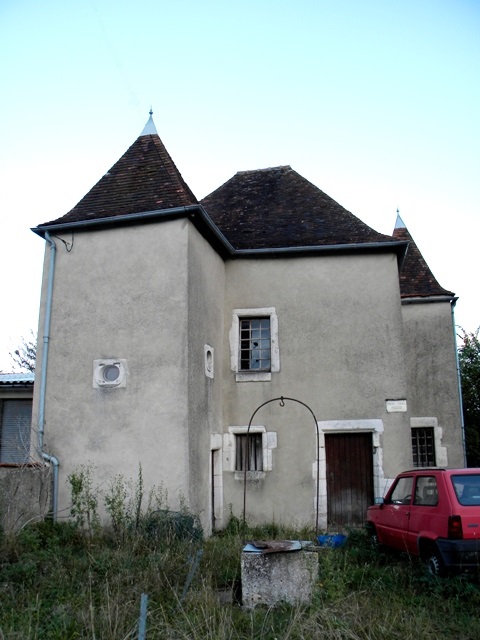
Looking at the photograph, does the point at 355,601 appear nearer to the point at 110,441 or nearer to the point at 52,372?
the point at 110,441

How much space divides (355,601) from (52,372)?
693 cm

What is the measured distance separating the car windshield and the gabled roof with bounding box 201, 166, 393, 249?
632 centimetres

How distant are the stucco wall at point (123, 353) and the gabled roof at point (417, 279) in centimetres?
697

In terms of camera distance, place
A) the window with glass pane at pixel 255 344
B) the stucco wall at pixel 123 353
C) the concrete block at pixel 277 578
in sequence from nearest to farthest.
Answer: the concrete block at pixel 277 578
the stucco wall at pixel 123 353
the window with glass pane at pixel 255 344

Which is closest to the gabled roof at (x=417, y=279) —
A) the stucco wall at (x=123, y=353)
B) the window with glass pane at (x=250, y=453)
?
the window with glass pane at (x=250, y=453)

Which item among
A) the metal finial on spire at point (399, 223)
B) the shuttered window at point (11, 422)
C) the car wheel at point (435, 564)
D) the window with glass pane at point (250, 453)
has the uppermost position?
the metal finial on spire at point (399, 223)

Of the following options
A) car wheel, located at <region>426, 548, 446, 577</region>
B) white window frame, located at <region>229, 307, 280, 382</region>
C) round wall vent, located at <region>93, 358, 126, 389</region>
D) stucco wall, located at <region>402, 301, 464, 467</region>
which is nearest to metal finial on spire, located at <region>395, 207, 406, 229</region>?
stucco wall, located at <region>402, 301, 464, 467</region>

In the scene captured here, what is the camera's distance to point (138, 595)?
572 cm

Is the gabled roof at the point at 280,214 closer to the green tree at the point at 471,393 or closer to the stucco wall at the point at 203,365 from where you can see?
the stucco wall at the point at 203,365

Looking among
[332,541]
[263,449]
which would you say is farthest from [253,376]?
Result: [332,541]

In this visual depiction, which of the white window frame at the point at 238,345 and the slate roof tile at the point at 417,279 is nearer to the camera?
the white window frame at the point at 238,345

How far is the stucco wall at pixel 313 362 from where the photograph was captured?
11.6 meters

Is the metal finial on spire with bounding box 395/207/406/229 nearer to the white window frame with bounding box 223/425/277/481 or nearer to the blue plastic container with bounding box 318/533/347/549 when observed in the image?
the white window frame with bounding box 223/425/277/481

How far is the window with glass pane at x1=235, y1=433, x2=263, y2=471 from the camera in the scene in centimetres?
1189
